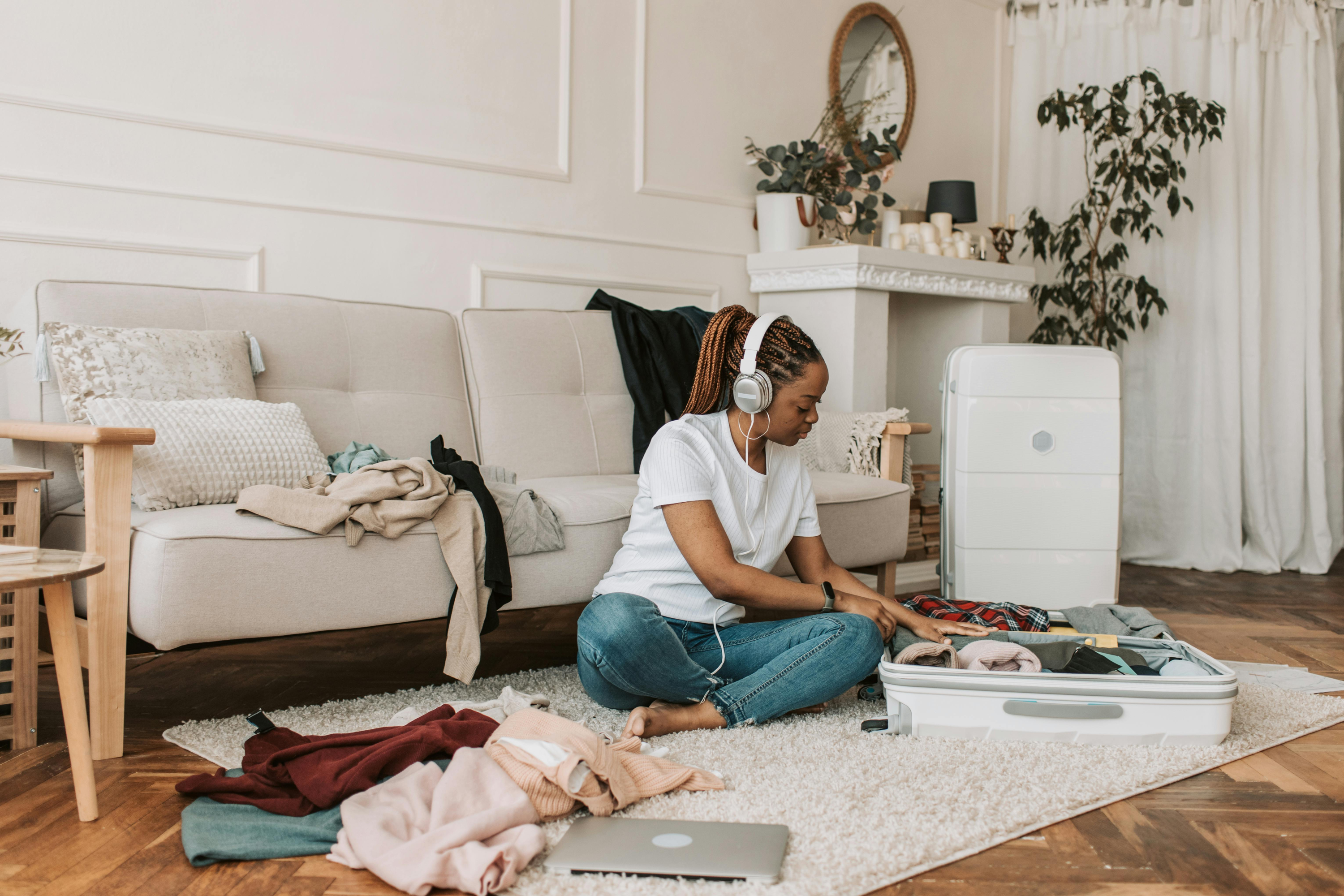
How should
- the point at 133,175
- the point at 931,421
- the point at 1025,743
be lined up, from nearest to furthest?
the point at 1025,743
the point at 133,175
the point at 931,421

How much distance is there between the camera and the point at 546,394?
288 cm

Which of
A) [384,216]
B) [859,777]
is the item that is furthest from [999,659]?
[384,216]

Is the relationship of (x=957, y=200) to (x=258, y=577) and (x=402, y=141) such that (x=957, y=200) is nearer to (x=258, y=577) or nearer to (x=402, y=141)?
(x=402, y=141)

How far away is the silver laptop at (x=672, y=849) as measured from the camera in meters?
1.36

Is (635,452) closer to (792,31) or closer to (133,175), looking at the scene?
(133,175)

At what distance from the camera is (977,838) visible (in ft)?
4.85

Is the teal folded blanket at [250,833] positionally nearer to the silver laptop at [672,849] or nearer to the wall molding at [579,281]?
the silver laptop at [672,849]

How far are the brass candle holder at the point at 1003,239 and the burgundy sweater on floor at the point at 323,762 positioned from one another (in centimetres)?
306

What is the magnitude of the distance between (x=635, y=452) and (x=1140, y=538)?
8.52ft

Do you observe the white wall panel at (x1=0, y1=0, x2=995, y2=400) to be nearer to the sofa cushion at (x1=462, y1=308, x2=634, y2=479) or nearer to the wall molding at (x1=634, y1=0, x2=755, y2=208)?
the wall molding at (x1=634, y1=0, x2=755, y2=208)

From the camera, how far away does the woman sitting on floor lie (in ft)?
6.29

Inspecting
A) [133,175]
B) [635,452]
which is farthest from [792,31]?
[133,175]

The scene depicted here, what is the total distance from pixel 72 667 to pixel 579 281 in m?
2.14

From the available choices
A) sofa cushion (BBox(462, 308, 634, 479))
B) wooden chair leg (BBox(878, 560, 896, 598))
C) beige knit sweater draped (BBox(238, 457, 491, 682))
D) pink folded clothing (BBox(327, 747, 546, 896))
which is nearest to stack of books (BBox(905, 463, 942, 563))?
wooden chair leg (BBox(878, 560, 896, 598))
